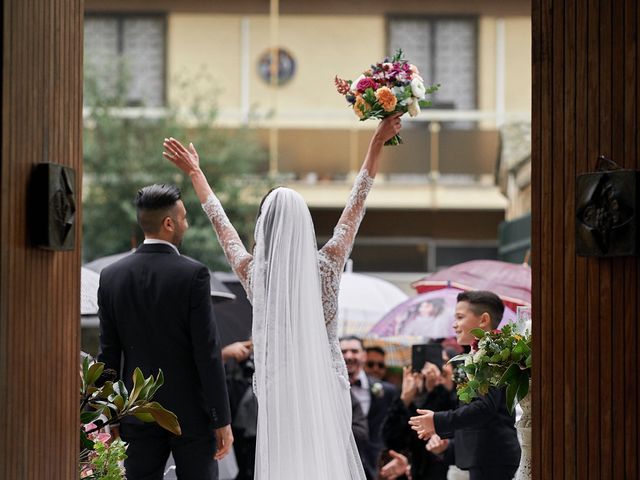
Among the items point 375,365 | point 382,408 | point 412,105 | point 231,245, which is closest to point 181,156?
point 231,245

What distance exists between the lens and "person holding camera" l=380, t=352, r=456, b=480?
35.3 ft

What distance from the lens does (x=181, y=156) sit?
8078mm

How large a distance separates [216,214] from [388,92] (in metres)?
1.16

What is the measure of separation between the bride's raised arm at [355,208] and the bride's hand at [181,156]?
2.96 ft

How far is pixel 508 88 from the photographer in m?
35.3

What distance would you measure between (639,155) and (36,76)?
7.46 feet

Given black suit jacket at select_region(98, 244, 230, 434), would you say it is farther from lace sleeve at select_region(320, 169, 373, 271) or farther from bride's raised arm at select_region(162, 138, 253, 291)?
lace sleeve at select_region(320, 169, 373, 271)

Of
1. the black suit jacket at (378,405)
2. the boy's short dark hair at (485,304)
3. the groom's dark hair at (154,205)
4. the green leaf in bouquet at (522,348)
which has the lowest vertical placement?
the black suit jacket at (378,405)

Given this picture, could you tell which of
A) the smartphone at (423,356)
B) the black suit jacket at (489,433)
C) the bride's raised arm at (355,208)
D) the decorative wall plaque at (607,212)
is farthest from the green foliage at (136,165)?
the decorative wall plaque at (607,212)

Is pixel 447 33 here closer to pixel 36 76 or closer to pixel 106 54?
pixel 106 54

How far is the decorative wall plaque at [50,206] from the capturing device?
17.9ft

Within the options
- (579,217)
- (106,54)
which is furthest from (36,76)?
(106,54)

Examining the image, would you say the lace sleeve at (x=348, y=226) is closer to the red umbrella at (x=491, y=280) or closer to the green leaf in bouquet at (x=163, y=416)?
the green leaf in bouquet at (x=163, y=416)

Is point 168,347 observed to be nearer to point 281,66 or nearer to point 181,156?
point 181,156
